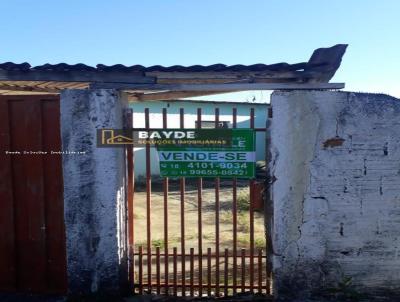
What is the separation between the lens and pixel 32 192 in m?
4.59

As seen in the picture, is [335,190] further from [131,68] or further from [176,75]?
[131,68]

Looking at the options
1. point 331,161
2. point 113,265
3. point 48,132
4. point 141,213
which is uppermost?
point 48,132

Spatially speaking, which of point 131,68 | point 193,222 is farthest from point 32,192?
point 193,222

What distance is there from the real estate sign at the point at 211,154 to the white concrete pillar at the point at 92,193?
21.8 inches

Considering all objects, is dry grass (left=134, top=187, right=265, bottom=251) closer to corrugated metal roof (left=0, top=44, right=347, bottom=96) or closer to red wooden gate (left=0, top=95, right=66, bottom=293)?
red wooden gate (left=0, top=95, right=66, bottom=293)

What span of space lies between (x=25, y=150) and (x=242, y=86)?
7.98ft

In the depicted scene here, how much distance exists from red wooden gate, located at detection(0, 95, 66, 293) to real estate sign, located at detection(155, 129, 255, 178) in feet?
4.02

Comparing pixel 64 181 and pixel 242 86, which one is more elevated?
pixel 242 86

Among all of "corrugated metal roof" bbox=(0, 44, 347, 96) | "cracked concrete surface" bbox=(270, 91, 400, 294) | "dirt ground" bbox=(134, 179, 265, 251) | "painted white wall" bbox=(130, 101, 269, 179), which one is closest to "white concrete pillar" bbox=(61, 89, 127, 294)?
"corrugated metal roof" bbox=(0, 44, 347, 96)

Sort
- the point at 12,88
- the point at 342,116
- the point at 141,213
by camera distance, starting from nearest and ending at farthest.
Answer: the point at 342,116
the point at 12,88
the point at 141,213

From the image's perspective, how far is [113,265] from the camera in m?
4.36

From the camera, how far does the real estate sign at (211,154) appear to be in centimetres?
438

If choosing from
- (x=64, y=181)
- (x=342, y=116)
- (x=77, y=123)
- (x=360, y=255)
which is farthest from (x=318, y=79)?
(x=64, y=181)

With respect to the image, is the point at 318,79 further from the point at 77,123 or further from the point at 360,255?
the point at 77,123
